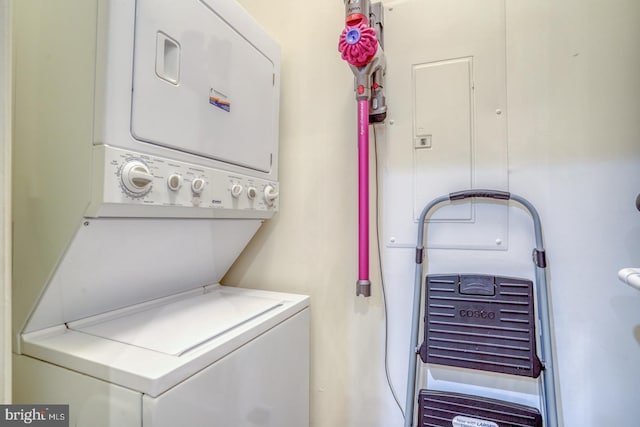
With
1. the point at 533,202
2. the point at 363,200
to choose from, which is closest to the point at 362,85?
the point at 363,200

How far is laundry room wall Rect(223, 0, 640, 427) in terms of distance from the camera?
110 cm

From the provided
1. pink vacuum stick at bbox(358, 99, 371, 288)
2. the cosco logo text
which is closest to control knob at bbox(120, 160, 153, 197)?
pink vacuum stick at bbox(358, 99, 371, 288)

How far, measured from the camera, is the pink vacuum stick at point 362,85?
117 cm

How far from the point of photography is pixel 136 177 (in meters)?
0.80

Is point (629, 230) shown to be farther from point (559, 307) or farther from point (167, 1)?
point (167, 1)

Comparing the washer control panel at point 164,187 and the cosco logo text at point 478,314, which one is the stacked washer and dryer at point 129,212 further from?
the cosco logo text at point 478,314

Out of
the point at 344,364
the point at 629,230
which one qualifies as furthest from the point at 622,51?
the point at 344,364

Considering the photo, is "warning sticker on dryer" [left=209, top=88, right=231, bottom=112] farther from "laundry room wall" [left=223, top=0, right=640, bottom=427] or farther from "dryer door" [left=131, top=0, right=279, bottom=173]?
"laundry room wall" [left=223, top=0, right=640, bottom=427]

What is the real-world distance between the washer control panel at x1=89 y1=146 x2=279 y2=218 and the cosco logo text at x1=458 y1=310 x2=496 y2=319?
91cm

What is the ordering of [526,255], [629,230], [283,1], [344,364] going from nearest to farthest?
1. [629,230]
2. [526,255]
3. [344,364]
4. [283,1]

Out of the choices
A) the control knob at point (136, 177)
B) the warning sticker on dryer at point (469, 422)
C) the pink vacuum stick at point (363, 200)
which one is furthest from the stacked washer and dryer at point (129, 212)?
the warning sticker on dryer at point (469, 422)

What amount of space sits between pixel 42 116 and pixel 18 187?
23cm

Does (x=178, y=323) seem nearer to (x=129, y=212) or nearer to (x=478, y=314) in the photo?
(x=129, y=212)

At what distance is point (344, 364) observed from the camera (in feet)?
4.79
